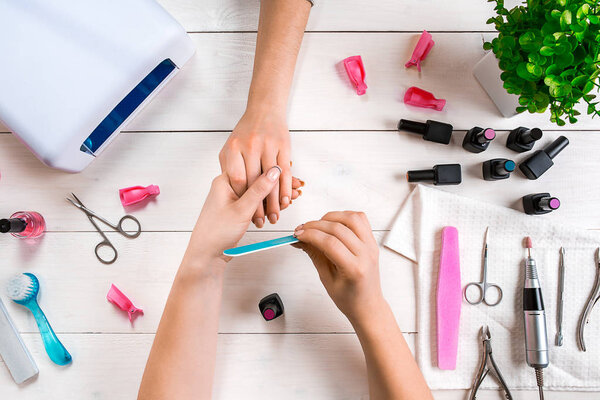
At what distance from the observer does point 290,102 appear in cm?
85

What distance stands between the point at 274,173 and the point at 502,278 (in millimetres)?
538

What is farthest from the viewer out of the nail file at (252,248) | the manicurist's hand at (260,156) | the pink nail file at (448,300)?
the pink nail file at (448,300)

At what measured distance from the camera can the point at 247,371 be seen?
0.80 meters

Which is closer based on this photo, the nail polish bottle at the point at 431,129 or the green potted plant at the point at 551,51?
the green potted plant at the point at 551,51

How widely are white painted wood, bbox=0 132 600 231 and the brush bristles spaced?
107 mm

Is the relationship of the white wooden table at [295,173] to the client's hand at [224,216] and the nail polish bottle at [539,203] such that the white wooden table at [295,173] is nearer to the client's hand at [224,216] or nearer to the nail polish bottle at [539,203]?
the nail polish bottle at [539,203]

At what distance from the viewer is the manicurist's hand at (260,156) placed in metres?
0.69

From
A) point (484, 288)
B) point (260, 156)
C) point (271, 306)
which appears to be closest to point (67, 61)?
point (260, 156)

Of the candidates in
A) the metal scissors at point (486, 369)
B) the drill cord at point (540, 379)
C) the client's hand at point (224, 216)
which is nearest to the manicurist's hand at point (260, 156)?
the client's hand at point (224, 216)

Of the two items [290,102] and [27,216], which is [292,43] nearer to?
[290,102]

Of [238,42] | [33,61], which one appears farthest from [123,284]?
[238,42]

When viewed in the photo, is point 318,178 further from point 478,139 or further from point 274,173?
point 478,139

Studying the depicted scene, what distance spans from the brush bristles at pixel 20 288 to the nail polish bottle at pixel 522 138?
105 cm

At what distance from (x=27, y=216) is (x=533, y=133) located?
1.05 meters
